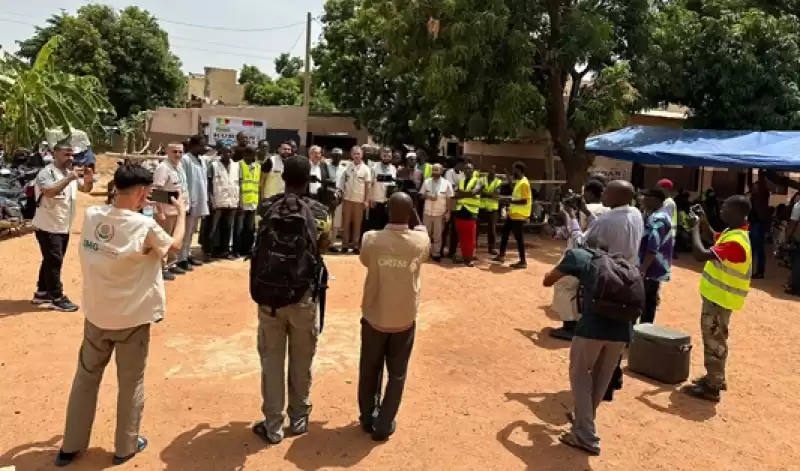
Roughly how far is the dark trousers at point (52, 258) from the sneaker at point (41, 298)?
0.05m

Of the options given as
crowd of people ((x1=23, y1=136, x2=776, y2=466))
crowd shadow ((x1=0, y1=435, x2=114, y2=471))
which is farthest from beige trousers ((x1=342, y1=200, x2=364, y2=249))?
crowd shadow ((x1=0, y1=435, x2=114, y2=471))

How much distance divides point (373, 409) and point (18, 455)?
86.1 inches

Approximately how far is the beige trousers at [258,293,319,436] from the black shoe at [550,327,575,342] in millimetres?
3618

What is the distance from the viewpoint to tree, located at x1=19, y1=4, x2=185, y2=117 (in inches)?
1262

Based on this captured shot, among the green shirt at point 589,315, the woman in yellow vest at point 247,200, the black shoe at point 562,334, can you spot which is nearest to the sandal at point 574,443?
the green shirt at point 589,315

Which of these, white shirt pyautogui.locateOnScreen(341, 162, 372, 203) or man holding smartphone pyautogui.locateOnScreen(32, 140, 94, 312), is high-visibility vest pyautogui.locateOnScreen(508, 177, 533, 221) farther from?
man holding smartphone pyautogui.locateOnScreen(32, 140, 94, 312)

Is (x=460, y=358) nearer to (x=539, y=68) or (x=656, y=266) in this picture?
(x=656, y=266)

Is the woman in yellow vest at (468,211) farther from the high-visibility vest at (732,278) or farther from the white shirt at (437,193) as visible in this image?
the high-visibility vest at (732,278)

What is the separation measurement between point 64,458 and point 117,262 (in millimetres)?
1226

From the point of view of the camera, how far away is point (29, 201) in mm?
10867

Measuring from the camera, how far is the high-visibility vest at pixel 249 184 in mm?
9562

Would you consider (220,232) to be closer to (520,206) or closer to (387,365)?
(520,206)

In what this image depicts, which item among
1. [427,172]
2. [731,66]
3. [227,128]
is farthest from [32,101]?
[731,66]

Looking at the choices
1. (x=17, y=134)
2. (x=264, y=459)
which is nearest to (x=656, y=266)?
(x=264, y=459)
